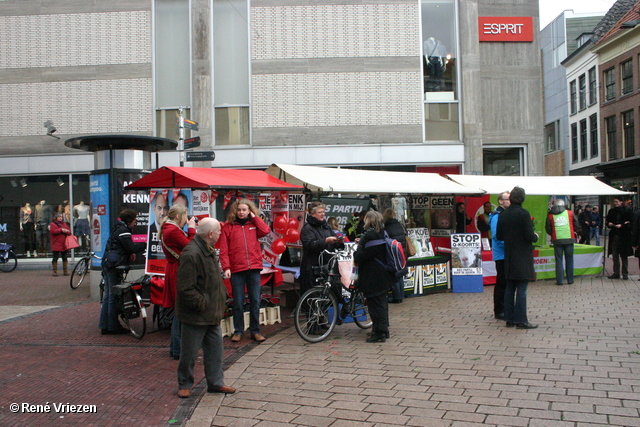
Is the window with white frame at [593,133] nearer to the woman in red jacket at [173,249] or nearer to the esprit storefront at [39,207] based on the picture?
the esprit storefront at [39,207]

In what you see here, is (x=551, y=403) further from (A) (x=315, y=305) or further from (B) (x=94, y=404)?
(B) (x=94, y=404)

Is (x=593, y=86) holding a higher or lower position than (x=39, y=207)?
higher

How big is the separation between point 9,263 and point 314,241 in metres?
13.4

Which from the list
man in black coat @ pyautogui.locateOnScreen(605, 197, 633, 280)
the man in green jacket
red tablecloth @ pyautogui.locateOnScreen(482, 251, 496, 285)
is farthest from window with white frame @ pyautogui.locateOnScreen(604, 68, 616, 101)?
the man in green jacket

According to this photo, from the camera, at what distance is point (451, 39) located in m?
17.8

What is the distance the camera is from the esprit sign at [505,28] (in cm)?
1884

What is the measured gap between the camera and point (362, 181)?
34.4 ft

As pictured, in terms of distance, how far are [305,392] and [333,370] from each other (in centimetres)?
74

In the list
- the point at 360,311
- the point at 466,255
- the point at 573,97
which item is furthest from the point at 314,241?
the point at 573,97

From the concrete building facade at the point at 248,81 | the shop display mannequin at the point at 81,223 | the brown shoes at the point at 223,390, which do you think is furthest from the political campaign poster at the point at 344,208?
the shop display mannequin at the point at 81,223

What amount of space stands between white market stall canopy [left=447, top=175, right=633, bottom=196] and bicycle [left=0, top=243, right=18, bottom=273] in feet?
42.1

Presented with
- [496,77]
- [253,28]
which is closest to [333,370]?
[253,28]

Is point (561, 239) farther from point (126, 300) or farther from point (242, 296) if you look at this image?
point (126, 300)

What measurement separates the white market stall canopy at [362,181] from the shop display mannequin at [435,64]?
5.76 metres
